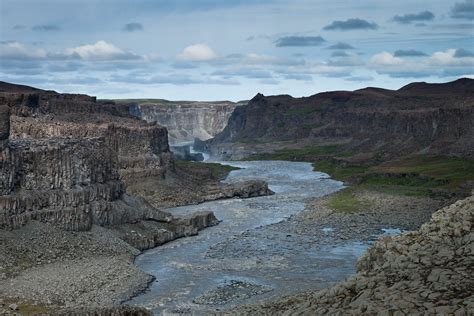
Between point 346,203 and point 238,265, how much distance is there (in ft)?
155

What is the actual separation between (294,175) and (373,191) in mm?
55871

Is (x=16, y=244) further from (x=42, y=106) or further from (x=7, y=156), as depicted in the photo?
(x=42, y=106)

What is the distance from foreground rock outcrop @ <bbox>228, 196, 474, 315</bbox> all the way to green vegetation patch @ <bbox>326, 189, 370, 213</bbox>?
256ft

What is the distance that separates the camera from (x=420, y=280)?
27016 millimetres

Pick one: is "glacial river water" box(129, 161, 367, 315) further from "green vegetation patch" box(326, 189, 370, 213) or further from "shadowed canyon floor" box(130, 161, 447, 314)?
"green vegetation patch" box(326, 189, 370, 213)

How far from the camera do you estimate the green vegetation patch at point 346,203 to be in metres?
113

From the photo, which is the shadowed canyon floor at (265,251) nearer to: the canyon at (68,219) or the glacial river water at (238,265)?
the glacial river water at (238,265)

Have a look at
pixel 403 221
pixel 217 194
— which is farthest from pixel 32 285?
pixel 217 194

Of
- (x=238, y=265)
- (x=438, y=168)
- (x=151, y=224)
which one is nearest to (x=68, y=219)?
(x=151, y=224)

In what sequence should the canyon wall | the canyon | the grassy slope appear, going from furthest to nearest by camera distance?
the grassy slope < the canyon wall < the canyon

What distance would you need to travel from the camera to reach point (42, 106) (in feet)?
478

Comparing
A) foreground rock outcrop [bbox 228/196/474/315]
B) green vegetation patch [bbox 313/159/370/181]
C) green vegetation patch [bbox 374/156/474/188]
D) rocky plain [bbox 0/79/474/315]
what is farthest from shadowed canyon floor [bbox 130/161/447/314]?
green vegetation patch [bbox 313/159/370/181]

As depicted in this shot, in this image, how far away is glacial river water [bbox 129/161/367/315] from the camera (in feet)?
198

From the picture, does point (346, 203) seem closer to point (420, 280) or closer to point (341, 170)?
point (341, 170)
